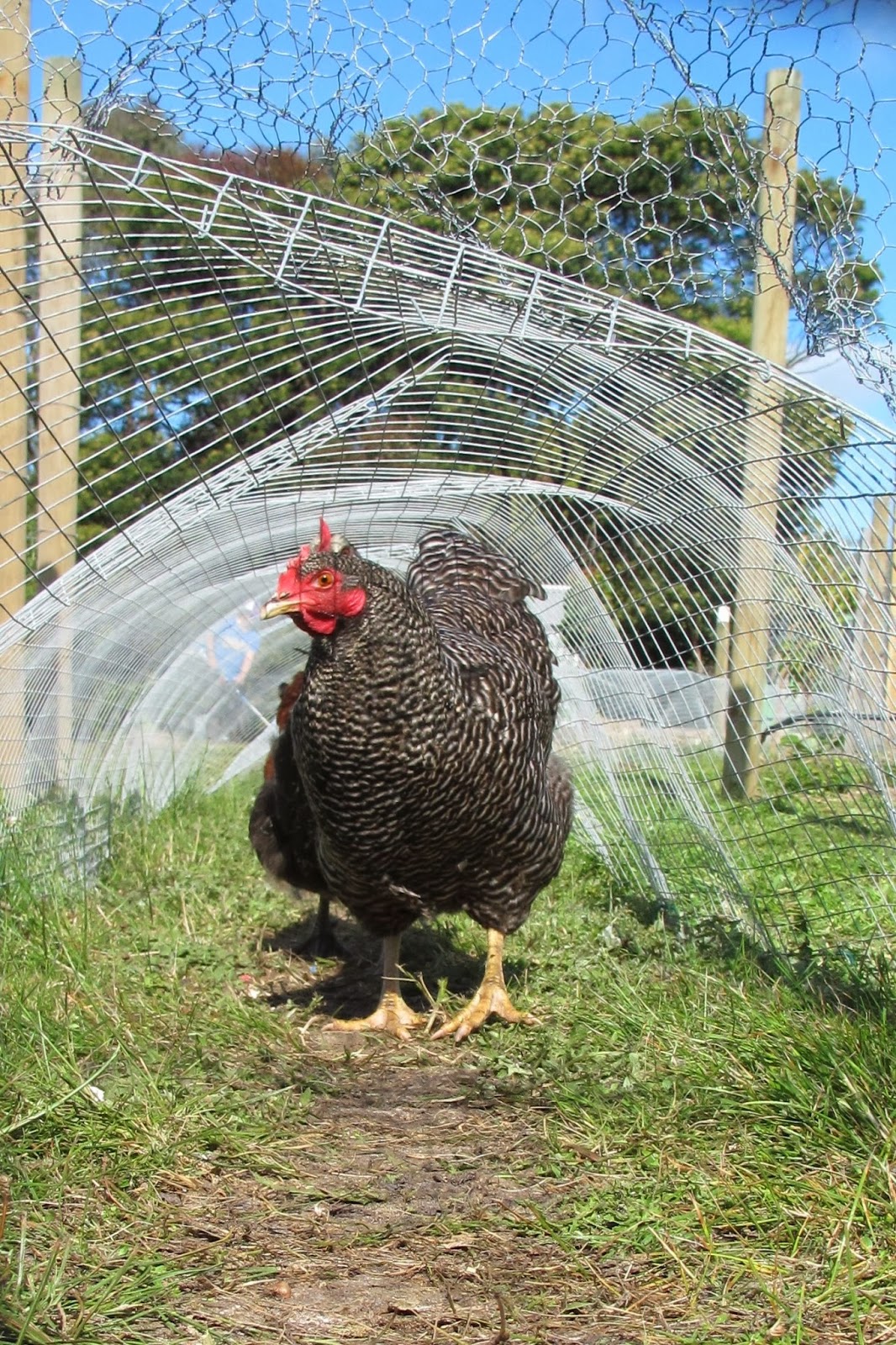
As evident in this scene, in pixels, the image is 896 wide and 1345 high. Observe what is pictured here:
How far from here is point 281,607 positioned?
2.98m

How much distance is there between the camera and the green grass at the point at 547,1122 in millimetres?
1960

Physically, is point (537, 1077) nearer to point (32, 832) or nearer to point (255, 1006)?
point (255, 1006)

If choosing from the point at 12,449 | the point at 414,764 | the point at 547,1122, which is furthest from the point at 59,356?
the point at 547,1122

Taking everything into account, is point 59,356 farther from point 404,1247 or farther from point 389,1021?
point 404,1247

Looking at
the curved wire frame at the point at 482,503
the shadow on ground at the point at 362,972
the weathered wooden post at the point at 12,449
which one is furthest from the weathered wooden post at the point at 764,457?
the weathered wooden post at the point at 12,449

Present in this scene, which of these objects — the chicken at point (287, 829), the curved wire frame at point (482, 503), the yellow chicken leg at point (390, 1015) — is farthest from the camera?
the chicken at point (287, 829)

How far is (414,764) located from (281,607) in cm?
54

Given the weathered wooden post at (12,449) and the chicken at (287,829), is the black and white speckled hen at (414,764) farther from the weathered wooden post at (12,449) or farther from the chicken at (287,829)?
the weathered wooden post at (12,449)

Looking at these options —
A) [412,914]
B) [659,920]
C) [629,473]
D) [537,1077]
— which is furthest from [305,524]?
[537,1077]

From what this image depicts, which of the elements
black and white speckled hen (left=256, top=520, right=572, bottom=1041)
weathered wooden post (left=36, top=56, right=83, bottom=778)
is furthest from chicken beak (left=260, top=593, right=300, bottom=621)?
weathered wooden post (left=36, top=56, right=83, bottom=778)

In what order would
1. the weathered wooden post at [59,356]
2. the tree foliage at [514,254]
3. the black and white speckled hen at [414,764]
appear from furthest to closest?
the weathered wooden post at [59,356] → the black and white speckled hen at [414,764] → the tree foliage at [514,254]

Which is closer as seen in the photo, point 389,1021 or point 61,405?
point 389,1021

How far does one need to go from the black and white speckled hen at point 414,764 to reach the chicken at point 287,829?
22.1 inches

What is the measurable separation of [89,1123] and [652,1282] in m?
1.19
